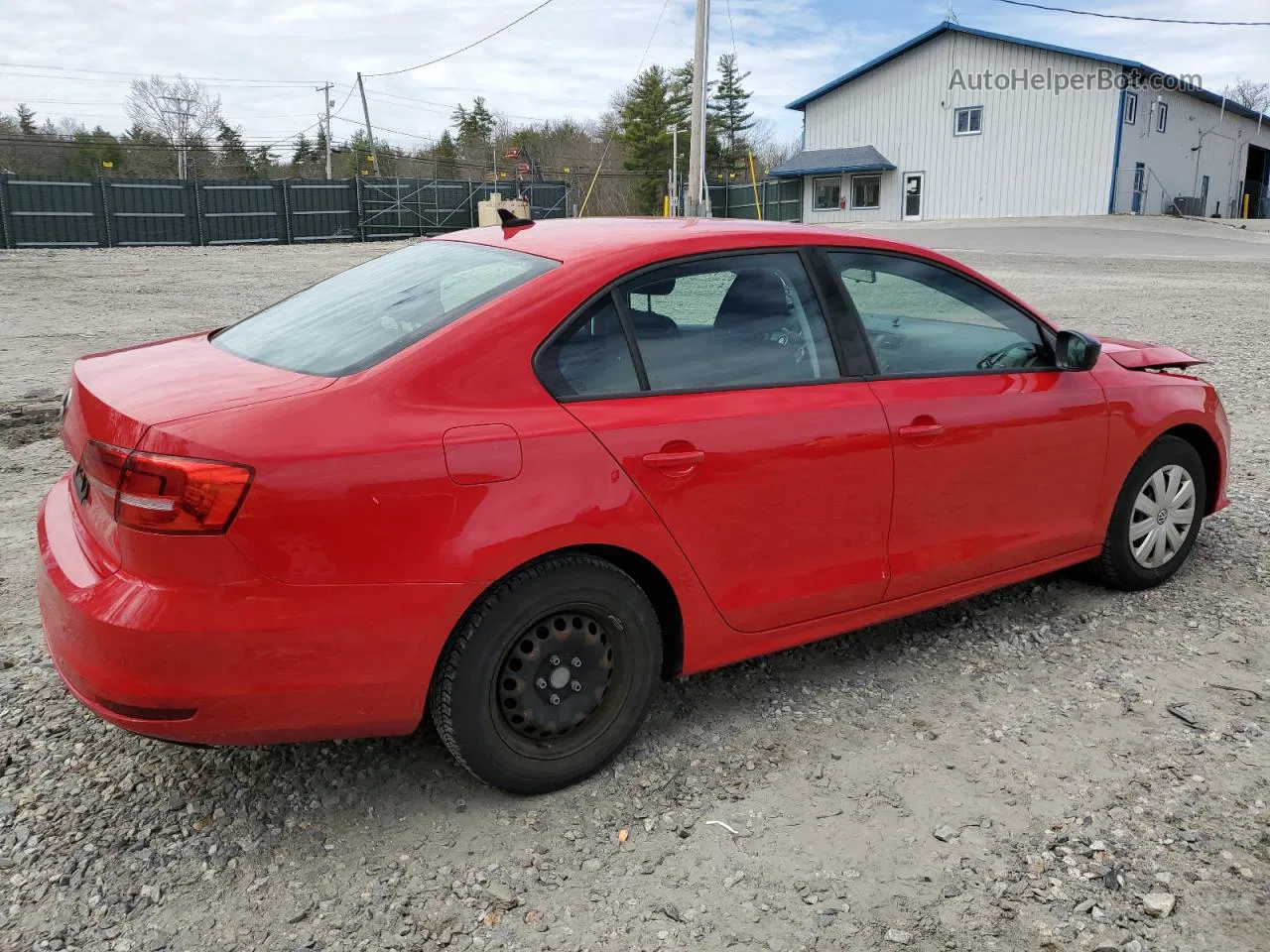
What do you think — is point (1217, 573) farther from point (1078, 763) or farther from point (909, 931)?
point (909, 931)

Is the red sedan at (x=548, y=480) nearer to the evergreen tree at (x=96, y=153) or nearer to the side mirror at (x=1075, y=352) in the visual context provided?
the side mirror at (x=1075, y=352)

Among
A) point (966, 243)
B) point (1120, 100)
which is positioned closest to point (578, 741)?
point (966, 243)

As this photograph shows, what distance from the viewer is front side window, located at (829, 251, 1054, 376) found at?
3518mm

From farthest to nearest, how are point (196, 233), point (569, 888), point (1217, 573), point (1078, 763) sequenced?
point (196, 233)
point (1217, 573)
point (1078, 763)
point (569, 888)

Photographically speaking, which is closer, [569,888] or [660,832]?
[569,888]

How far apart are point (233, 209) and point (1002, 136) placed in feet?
108

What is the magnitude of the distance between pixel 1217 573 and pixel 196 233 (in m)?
34.7

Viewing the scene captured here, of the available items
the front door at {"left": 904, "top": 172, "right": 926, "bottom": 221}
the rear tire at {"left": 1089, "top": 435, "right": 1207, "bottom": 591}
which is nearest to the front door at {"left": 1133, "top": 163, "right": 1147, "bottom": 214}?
the front door at {"left": 904, "top": 172, "right": 926, "bottom": 221}

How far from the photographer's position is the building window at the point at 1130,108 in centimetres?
4278

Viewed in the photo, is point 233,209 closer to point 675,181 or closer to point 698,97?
point 698,97

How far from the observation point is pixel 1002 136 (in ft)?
151

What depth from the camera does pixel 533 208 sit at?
41.3 m

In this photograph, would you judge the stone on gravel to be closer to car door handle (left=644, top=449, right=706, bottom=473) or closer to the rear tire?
car door handle (left=644, top=449, right=706, bottom=473)

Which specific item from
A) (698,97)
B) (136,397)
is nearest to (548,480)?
(136,397)
